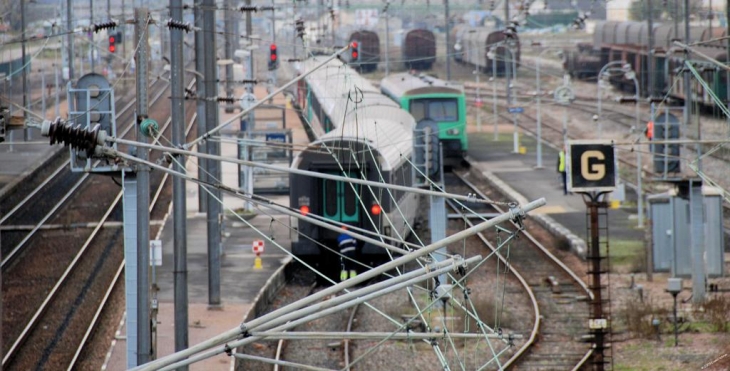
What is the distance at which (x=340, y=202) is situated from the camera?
72.3 ft

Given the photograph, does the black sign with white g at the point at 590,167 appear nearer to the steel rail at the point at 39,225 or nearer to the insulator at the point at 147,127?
the insulator at the point at 147,127

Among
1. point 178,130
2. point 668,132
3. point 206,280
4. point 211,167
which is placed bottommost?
point 206,280

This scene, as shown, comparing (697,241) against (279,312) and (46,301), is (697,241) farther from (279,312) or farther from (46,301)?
(279,312)

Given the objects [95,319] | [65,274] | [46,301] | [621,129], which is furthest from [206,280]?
[621,129]

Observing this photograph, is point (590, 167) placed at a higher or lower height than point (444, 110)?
higher

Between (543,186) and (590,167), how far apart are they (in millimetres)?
17056

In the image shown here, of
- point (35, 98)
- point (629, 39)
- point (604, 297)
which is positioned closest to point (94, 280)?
point (604, 297)

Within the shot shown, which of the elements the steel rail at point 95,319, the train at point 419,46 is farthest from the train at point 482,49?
the steel rail at point 95,319

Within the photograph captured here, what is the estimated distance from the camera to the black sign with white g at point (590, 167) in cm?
1583

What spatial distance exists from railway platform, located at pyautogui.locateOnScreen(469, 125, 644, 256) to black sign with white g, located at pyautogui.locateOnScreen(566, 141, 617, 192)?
830 centimetres

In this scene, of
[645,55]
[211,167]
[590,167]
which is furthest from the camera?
[645,55]

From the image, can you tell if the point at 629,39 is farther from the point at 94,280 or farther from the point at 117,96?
the point at 94,280

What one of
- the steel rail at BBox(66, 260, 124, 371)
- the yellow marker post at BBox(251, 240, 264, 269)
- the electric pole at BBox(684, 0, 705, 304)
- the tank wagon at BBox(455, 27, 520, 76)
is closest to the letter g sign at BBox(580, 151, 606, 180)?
the electric pole at BBox(684, 0, 705, 304)

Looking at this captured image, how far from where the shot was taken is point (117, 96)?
59062 millimetres
